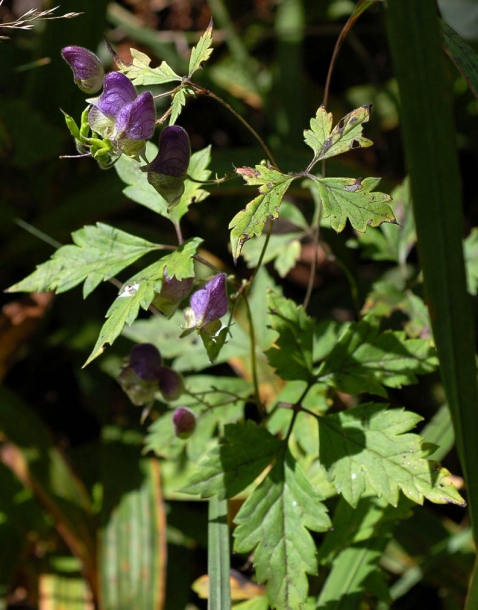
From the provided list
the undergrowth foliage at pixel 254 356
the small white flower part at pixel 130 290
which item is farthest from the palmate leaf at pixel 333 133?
the small white flower part at pixel 130 290

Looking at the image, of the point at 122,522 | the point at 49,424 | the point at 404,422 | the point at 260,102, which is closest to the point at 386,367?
the point at 404,422

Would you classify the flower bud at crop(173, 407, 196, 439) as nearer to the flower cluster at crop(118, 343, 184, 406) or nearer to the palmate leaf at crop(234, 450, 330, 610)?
the flower cluster at crop(118, 343, 184, 406)

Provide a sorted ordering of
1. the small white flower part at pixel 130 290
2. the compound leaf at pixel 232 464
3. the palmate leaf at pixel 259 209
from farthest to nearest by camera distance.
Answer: the compound leaf at pixel 232 464, the small white flower part at pixel 130 290, the palmate leaf at pixel 259 209

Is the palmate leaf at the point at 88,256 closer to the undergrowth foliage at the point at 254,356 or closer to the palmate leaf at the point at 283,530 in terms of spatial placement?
the undergrowth foliage at the point at 254,356

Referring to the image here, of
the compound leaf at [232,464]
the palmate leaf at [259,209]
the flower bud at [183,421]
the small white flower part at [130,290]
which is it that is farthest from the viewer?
the flower bud at [183,421]

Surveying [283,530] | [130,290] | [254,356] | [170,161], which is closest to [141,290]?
[130,290]

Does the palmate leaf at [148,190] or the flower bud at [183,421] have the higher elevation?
the palmate leaf at [148,190]

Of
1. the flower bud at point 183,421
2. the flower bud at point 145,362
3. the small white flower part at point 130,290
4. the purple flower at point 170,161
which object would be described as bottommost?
the flower bud at point 183,421

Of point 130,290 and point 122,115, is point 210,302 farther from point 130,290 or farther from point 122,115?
point 122,115
